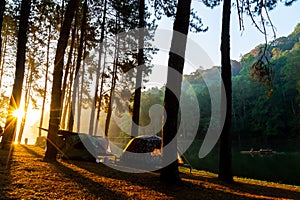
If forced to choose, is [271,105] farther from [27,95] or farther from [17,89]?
[17,89]

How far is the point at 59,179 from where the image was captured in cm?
635

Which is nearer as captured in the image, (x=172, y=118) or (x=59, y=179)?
(x=59, y=179)

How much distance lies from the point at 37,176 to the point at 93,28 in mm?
16027

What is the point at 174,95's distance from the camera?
283 inches

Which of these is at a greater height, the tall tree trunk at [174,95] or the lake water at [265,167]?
the tall tree trunk at [174,95]

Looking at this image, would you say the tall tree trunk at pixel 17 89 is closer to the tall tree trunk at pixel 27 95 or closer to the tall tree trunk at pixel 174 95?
the tall tree trunk at pixel 174 95

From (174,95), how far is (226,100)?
282 cm

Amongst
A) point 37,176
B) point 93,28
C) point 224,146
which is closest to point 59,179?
point 37,176

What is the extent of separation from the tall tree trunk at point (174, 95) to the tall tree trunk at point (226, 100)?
2.44 m

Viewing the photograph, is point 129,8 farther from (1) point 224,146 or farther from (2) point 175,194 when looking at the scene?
(2) point 175,194

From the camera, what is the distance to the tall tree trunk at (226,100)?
29.8ft

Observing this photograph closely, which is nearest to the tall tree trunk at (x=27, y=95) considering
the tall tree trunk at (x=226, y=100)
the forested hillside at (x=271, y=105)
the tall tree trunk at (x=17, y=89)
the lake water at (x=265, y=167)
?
the tall tree trunk at (x=17, y=89)

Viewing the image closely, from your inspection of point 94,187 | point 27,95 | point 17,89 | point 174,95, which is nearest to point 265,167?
point 174,95

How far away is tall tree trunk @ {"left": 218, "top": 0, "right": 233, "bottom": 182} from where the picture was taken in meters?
9.07
